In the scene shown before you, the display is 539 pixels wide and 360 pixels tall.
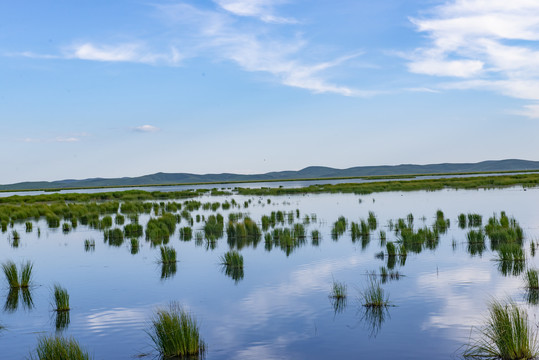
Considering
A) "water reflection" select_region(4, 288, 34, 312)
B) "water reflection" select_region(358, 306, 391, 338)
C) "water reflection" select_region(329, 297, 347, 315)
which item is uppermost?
"water reflection" select_region(4, 288, 34, 312)

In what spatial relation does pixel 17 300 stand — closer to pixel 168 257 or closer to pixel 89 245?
pixel 168 257

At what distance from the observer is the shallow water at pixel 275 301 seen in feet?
30.8

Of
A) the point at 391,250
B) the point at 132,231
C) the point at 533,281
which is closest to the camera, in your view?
the point at 533,281

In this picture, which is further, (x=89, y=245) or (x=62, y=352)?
(x=89, y=245)

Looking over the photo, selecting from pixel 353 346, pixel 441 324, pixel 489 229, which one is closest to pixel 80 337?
pixel 353 346

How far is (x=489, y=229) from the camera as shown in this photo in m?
21.4

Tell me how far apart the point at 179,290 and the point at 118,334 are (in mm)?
3733

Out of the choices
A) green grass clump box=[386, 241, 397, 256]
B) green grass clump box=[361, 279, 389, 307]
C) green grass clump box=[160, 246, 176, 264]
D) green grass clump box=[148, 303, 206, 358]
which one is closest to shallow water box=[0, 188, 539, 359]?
green grass clump box=[361, 279, 389, 307]

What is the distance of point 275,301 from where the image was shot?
12.4m

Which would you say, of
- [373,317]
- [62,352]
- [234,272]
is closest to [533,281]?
[373,317]

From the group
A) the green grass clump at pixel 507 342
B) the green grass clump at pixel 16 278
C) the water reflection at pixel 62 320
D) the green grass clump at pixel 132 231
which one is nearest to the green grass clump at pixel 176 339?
the water reflection at pixel 62 320

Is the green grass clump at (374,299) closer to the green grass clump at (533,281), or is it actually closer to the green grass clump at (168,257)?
the green grass clump at (533,281)

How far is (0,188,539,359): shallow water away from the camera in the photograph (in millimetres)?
9391

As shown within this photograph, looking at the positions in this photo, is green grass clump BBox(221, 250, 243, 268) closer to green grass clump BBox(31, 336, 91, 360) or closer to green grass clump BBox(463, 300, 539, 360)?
green grass clump BBox(31, 336, 91, 360)
